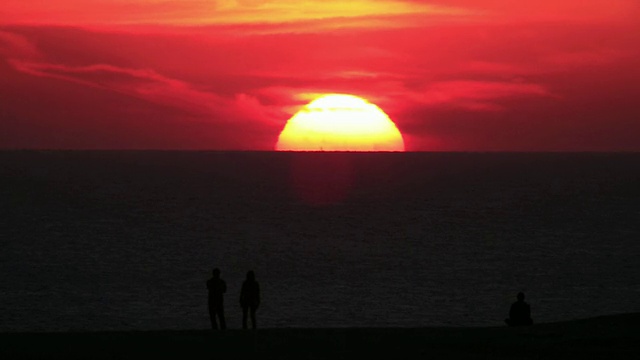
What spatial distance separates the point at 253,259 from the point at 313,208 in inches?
2064

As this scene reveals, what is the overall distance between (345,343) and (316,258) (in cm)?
4800

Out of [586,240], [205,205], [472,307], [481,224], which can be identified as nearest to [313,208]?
[205,205]

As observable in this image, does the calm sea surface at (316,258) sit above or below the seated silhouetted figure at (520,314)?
above

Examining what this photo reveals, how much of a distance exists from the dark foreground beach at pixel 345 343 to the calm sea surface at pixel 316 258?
20589 mm

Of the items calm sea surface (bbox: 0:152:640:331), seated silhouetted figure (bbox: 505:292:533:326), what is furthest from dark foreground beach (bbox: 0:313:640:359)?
calm sea surface (bbox: 0:152:640:331)

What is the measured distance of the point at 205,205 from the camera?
122312mm

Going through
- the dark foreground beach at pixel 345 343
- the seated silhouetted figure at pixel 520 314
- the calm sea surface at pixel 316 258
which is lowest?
the dark foreground beach at pixel 345 343

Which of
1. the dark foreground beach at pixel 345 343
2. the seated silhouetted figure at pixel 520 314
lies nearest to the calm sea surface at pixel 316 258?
the seated silhouetted figure at pixel 520 314

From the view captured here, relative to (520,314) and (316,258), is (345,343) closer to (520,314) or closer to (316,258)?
(520,314)

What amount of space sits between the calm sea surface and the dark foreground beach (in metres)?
20.6

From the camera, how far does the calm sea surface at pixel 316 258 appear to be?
43.8 m

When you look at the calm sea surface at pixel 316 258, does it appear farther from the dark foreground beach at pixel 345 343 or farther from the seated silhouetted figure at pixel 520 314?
the dark foreground beach at pixel 345 343

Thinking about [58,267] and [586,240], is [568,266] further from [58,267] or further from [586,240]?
[58,267]

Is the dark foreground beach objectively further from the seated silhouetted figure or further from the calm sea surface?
the calm sea surface
